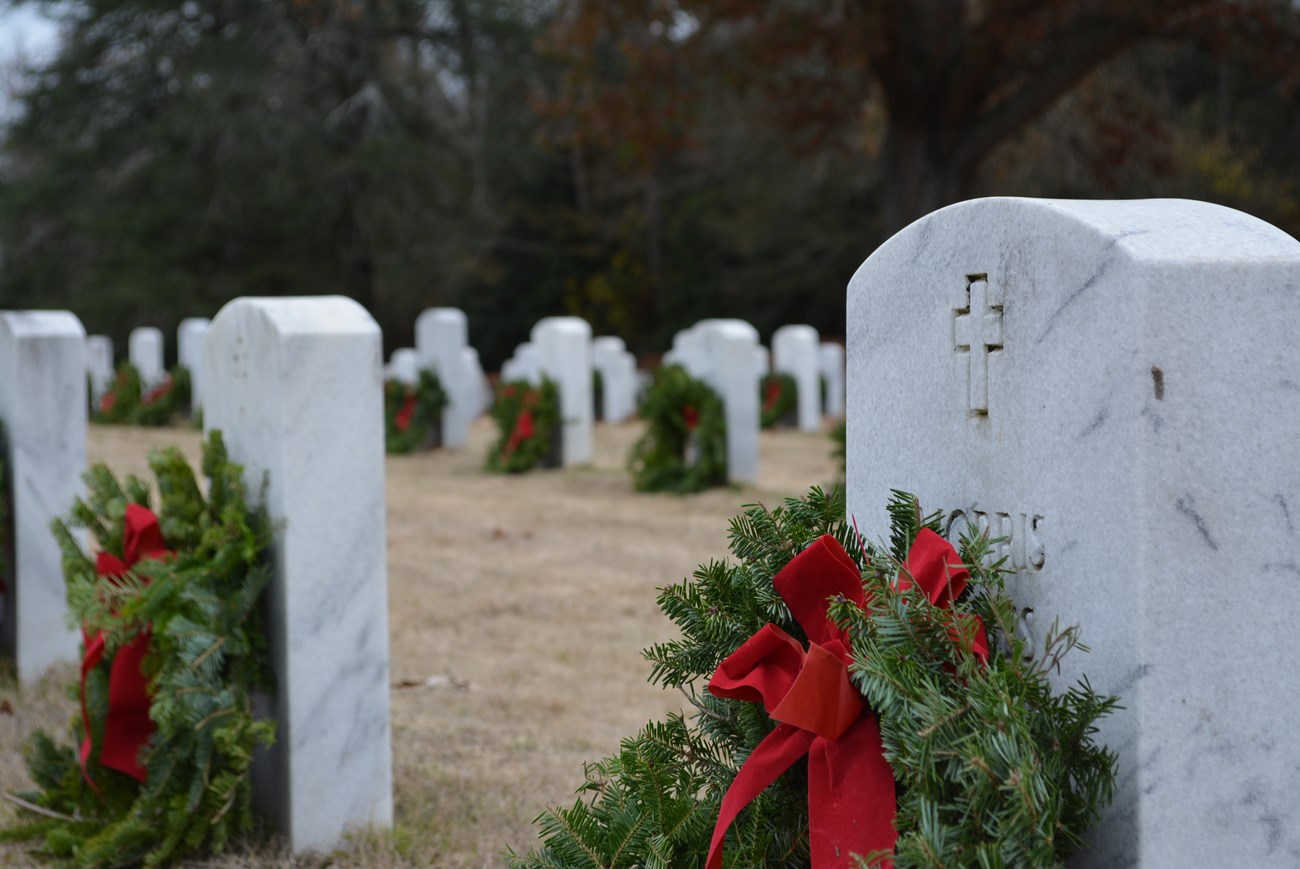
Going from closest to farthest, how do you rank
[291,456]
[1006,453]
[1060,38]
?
[1006,453], [291,456], [1060,38]

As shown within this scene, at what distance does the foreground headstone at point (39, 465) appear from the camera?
4289mm

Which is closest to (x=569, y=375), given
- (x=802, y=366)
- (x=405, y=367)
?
(x=405, y=367)

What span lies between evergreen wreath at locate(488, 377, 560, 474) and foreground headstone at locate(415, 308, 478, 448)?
146 cm

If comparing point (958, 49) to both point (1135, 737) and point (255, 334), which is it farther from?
point (1135, 737)

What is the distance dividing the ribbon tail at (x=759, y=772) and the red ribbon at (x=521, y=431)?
26.8ft

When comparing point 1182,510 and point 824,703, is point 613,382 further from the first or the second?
point 1182,510

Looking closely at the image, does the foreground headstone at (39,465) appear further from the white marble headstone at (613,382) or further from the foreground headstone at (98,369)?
the foreground headstone at (98,369)

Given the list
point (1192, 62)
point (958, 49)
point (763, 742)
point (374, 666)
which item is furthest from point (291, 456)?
point (1192, 62)

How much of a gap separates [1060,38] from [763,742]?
10776 mm

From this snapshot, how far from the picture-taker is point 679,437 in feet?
29.0

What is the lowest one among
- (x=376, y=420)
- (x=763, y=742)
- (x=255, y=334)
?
(x=763, y=742)

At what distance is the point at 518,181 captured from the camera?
25.1m

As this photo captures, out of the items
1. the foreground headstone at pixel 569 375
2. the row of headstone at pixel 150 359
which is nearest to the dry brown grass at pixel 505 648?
the foreground headstone at pixel 569 375

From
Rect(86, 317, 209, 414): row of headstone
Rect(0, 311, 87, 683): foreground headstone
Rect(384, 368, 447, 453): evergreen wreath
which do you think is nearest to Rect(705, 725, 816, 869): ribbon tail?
Rect(0, 311, 87, 683): foreground headstone
